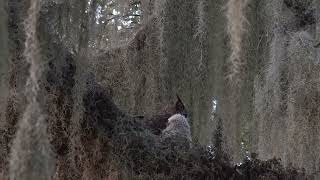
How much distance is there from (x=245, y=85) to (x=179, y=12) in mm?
421

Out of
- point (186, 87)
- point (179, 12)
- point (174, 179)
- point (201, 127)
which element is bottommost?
point (174, 179)

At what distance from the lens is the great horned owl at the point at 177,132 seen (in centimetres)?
253

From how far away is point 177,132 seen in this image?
8.73ft

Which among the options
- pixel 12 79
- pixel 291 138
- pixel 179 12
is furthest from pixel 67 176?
pixel 291 138

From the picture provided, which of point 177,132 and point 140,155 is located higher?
point 177,132

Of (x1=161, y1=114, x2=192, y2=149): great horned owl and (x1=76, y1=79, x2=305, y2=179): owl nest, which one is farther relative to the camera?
(x1=161, y1=114, x2=192, y2=149): great horned owl

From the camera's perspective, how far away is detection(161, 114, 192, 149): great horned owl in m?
2.53

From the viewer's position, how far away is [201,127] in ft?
7.31

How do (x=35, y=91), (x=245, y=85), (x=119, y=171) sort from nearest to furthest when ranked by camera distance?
1. (x=35, y=91)
2. (x=245, y=85)
3. (x=119, y=171)

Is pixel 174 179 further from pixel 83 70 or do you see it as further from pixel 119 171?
pixel 83 70

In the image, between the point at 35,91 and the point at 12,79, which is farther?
the point at 12,79

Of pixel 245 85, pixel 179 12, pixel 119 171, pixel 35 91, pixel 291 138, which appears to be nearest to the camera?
pixel 35 91

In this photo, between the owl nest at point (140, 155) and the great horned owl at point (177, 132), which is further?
the great horned owl at point (177, 132)

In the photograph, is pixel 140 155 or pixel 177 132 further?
pixel 177 132
